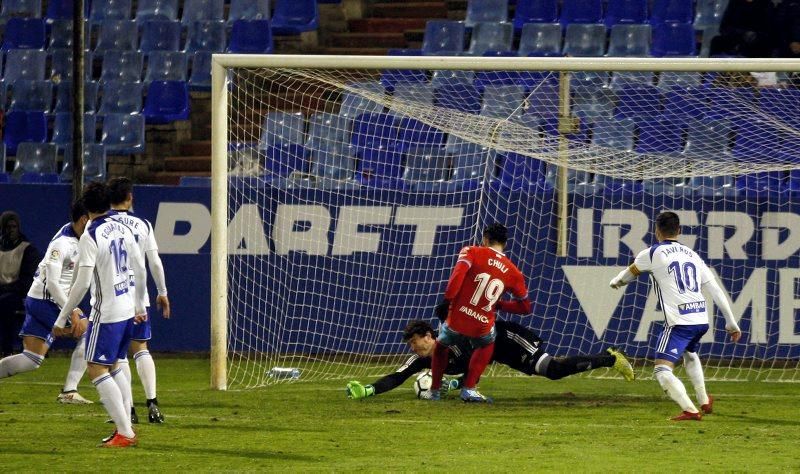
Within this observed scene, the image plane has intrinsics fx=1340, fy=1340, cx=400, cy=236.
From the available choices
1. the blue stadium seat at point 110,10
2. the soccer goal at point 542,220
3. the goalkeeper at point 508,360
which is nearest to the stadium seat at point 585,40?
the soccer goal at point 542,220

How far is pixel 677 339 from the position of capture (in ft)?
33.1

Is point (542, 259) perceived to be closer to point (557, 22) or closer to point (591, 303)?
point (591, 303)

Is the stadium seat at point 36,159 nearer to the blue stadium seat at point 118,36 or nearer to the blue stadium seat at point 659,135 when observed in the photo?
the blue stadium seat at point 118,36

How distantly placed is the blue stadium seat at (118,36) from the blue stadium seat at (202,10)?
0.69 m

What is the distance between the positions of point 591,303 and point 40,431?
6497 millimetres

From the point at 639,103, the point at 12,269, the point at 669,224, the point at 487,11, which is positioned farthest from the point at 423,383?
the point at 487,11

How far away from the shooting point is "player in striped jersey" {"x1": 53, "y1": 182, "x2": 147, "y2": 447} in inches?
327

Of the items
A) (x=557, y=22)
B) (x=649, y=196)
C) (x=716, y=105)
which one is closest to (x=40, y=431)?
(x=649, y=196)

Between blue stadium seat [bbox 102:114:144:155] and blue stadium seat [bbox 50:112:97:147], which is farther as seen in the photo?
blue stadium seat [bbox 50:112:97:147]

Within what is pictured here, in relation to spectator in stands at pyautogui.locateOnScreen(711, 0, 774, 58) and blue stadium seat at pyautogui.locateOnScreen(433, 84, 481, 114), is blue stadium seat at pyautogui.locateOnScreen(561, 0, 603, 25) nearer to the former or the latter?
spectator in stands at pyautogui.locateOnScreen(711, 0, 774, 58)

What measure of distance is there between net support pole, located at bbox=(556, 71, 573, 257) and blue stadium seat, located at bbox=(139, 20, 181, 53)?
6.30m

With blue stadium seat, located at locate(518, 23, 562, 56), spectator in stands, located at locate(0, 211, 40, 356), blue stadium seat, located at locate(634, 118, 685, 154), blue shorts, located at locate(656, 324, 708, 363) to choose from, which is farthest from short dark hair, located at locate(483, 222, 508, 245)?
blue stadium seat, located at locate(518, 23, 562, 56)

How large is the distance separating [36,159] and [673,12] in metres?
8.10

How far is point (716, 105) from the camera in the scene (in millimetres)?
14570
